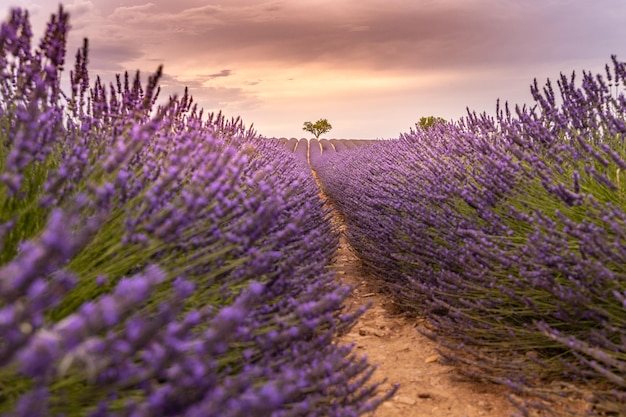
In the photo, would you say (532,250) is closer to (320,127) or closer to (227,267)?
(227,267)

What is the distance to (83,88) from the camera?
268 centimetres

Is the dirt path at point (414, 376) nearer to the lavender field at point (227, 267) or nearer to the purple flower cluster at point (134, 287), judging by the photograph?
the lavender field at point (227, 267)

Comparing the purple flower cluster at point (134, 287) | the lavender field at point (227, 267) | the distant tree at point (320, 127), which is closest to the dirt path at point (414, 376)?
the lavender field at point (227, 267)

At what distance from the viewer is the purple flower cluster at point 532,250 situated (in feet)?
7.34

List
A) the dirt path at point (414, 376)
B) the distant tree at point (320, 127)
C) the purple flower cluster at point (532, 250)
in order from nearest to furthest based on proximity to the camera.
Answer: the purple flower cluster at point (532, 250)
the dirt path at point (414, 376)
the distant tree at point (320, 127)

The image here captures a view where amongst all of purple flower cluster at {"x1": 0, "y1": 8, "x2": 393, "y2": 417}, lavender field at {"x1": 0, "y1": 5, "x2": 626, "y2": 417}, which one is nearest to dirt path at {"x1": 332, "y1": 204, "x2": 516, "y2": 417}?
lavender field at {"x1": 0, "y1": 5, "x2": 626, "y2": 417}

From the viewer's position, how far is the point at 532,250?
2.46 m

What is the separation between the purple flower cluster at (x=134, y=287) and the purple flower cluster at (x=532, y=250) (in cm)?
78

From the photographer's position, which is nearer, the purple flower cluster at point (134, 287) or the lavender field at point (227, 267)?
the purple flower cluster at point (134, 287)

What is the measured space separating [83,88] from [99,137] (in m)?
0.24

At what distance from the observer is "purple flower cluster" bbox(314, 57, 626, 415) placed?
2.24m

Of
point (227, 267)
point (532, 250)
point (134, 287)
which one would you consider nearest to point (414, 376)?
point (532, 250)

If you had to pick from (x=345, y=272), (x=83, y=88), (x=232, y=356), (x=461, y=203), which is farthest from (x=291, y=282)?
(x=345, y=272)

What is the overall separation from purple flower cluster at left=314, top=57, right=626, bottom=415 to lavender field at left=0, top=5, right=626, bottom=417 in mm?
18
